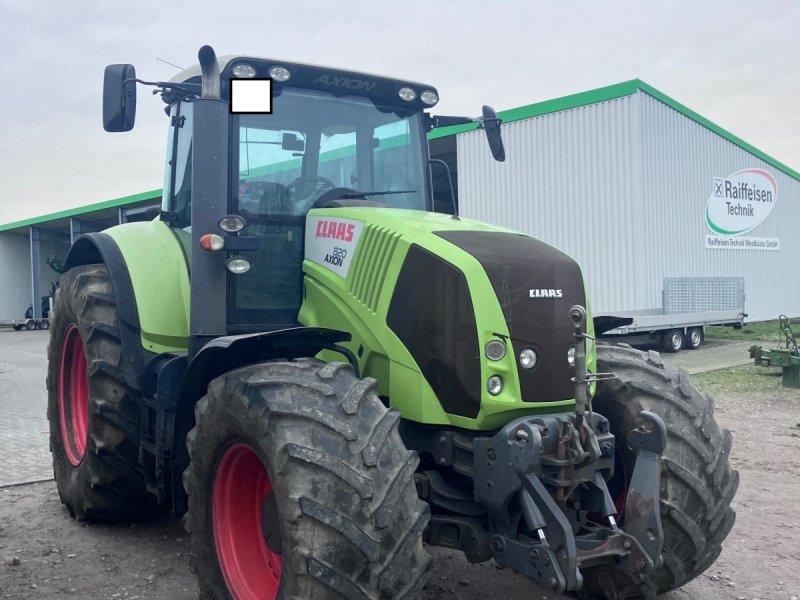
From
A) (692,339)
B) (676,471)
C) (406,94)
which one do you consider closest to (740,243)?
(692,339)

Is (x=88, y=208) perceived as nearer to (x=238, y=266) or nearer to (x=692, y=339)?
(x=692, y=339)

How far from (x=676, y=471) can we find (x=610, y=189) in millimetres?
14570

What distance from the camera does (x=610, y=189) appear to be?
690 inches

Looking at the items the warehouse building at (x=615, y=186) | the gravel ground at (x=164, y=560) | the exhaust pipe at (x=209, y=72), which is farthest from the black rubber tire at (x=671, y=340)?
the exhaust pipe at (x=209, y=72)

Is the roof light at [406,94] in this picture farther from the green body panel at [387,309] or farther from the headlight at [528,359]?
the headlight at [528,359]

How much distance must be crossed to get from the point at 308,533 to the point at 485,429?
877 mm

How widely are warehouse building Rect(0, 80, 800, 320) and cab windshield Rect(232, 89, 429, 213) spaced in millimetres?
13401

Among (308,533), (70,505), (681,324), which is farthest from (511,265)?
(681,324)

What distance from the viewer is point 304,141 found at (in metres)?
4.48

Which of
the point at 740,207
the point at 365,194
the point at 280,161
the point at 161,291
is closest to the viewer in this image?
the point at 280,161

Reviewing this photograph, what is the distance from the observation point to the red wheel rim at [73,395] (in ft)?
18.7

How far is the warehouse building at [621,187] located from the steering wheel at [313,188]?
13.9 metres

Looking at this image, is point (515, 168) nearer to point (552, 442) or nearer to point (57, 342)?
point (57, 342)

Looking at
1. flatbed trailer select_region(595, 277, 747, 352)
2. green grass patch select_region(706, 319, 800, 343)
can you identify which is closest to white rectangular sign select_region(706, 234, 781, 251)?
flatbed trailer select_region(595, 277, 747, 352)
